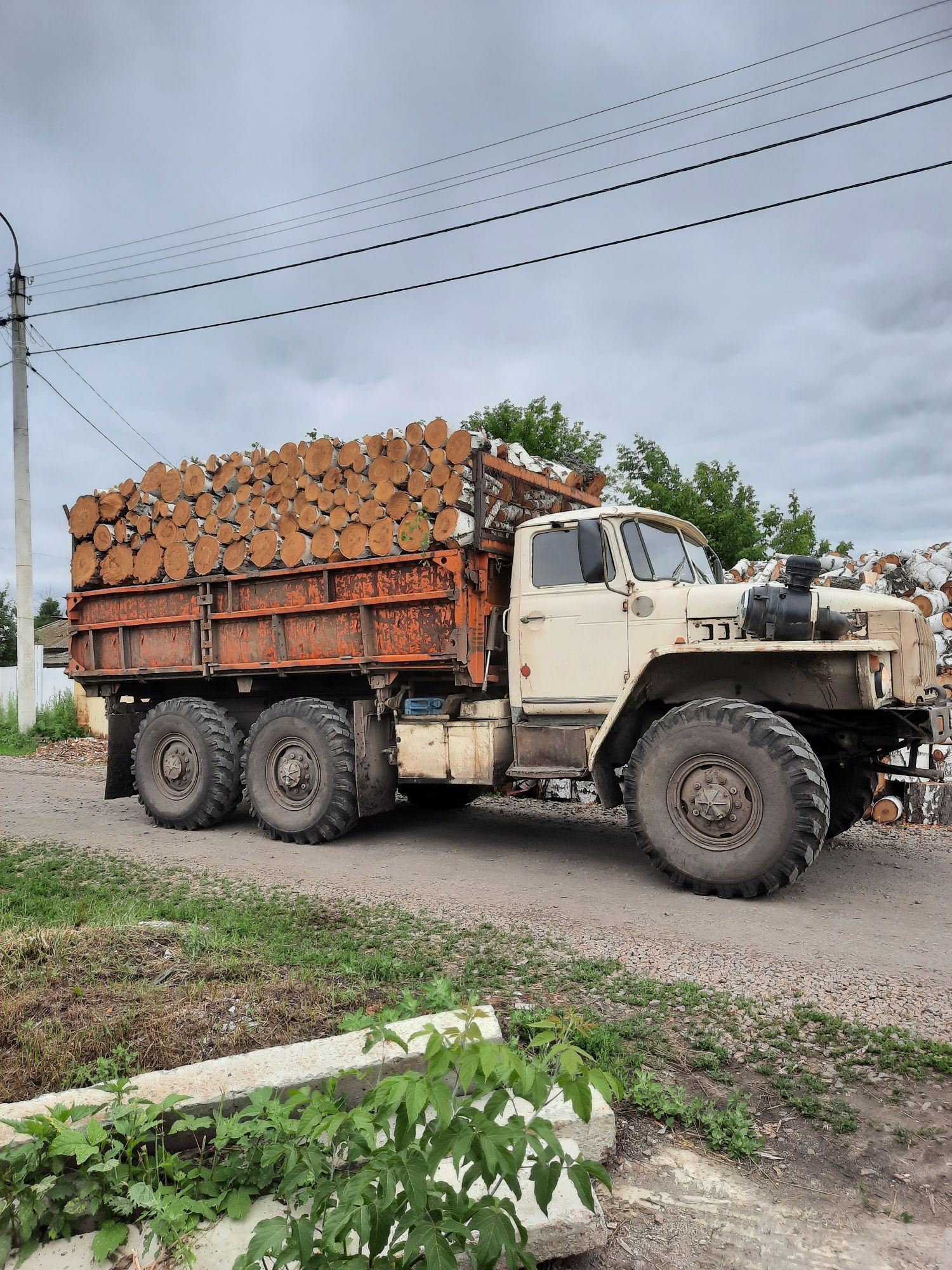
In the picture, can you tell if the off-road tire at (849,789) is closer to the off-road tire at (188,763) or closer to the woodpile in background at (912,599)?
the woodpile in background at (912,599)

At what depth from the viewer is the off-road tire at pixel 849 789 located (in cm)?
687

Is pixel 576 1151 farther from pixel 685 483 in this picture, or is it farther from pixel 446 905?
pixel 685 483

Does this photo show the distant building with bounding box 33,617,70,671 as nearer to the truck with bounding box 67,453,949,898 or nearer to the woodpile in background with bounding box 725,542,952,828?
the truck with bounding box 67,453,949,898

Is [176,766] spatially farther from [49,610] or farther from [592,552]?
[49,610]

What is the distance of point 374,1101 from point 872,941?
12.0 feet

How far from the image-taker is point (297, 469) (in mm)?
8102

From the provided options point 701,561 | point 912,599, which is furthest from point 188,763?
point 912,599

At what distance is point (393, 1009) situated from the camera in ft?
11.3

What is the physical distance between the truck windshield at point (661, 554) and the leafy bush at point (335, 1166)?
180 inches

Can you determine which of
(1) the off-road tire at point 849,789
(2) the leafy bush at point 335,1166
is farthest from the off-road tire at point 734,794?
(2) the leafy bush at point 335,1166

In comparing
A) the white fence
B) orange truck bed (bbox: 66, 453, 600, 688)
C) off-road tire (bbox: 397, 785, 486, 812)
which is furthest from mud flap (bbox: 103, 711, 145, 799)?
the white fence

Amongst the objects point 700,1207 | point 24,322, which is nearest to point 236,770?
point 700,1207

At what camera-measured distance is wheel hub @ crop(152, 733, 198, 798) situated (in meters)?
8.69

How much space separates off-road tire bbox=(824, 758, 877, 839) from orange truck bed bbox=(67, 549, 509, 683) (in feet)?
9.33
